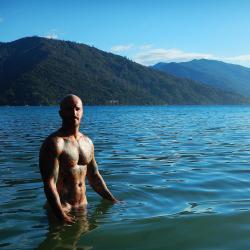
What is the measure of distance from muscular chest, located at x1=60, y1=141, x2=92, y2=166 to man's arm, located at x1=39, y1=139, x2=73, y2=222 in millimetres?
201

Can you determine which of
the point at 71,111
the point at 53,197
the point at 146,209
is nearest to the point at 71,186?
the point at 53,197

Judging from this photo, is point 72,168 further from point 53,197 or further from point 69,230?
point 69,230

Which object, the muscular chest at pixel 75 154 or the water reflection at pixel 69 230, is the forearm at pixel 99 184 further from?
the muscular chest at pixel 75 154

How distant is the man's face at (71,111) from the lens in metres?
6.63

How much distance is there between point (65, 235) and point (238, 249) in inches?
96.1

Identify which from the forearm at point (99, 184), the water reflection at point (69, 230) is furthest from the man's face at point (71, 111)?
the water reflection at point (69, 230)

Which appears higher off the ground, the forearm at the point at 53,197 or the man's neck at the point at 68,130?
the man's neck at the point at 68,130

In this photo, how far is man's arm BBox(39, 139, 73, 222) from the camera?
6.28 m

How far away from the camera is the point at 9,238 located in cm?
663

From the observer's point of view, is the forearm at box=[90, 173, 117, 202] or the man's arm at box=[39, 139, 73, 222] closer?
the man's arm at box=[39, 139, 73, 222]

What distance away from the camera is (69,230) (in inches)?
262

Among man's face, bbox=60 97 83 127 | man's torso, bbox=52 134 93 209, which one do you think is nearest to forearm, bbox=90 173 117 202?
man's torso, bbox=52 134 93 209

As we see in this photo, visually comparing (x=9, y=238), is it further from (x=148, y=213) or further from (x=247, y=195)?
(x=247, y=195)

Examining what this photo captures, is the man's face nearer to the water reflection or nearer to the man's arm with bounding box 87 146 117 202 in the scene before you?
the man's arm with bounding box 87 146 117 202
